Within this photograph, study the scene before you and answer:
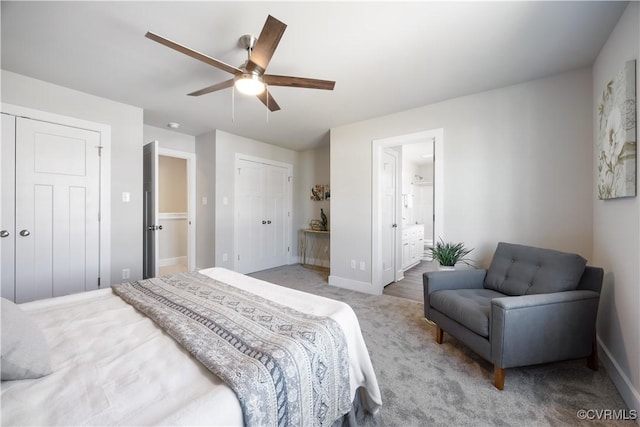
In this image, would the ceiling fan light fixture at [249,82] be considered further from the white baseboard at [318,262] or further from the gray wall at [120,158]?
the white baseboard at [318,262]

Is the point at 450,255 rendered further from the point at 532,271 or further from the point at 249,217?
the point at 249,217

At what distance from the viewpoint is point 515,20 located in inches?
65.9

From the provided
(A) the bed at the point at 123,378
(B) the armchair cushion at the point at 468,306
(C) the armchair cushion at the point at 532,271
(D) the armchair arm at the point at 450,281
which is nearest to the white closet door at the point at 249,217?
(A) the bed at the point at 123,378

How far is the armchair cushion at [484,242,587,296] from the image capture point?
1.80m

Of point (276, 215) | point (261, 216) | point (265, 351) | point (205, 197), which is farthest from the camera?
point (276, 215)

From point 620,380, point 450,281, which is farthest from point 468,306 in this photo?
point 620,380

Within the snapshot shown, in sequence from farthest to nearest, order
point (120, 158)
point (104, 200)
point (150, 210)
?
point (150, 210) → point (120, 158) → point (104, 200)

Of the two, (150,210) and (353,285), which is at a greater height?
(150,210)

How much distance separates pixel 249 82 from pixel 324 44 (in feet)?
2.14

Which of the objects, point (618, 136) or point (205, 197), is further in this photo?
point (205, 197)

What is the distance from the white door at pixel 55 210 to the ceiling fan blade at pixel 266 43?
2.33 metres

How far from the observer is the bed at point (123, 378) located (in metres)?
0.68

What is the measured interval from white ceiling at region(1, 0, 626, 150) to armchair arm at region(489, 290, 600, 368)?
1.85 metres

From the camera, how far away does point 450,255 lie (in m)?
2.64
